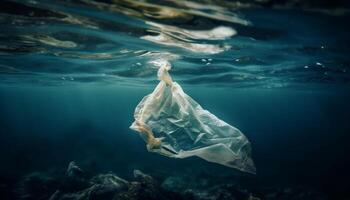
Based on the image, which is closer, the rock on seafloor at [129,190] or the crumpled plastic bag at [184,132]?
the crumpled plastic bag at [184,132]

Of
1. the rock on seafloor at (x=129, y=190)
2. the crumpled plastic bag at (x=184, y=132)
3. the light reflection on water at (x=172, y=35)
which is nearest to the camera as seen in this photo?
the crumpled plastic bag at (x=184, y=132)

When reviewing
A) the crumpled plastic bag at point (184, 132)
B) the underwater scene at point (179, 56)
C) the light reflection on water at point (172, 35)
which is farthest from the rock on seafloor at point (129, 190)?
the light reflection on water at point (172, 35)

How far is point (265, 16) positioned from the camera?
1098 cm

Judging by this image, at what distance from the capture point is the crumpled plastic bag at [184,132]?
8.73 metres

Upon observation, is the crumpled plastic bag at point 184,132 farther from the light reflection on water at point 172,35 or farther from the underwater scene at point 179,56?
the light reflection on water at point 172,35

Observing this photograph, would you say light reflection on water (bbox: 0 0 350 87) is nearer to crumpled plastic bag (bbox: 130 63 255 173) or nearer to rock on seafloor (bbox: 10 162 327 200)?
crumpled plastic bag (bbox: 130 63 255 173)

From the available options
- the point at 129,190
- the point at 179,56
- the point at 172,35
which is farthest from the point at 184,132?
the point at 179,56

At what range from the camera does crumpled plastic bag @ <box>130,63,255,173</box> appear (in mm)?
8727

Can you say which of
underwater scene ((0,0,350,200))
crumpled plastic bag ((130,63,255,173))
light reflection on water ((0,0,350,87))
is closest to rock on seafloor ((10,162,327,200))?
underwater scene ((0,0,350,200))

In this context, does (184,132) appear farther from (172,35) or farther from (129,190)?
(129,190)

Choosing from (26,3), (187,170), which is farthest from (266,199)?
(26,3)

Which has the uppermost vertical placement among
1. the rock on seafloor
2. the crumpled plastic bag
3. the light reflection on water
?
the light reflection on water

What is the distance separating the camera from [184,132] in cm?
930

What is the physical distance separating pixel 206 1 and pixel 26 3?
19.2 ft
